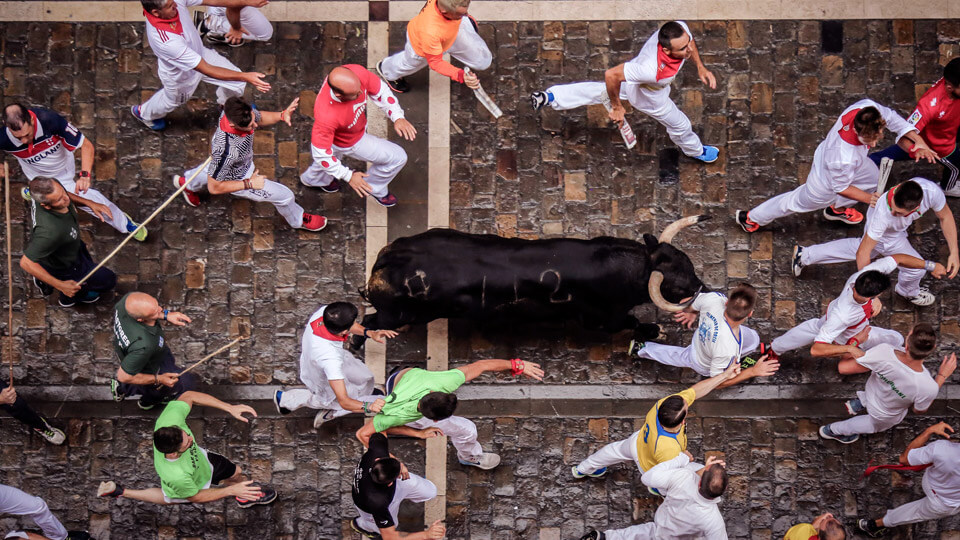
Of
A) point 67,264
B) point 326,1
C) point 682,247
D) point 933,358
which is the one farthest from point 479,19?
point 933,358

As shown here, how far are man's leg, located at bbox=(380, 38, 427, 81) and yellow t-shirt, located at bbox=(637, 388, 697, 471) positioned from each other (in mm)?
4637

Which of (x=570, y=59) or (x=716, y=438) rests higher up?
(x=570, y=59)

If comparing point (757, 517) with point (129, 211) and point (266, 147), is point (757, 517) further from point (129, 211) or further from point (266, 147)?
point (129, 211)

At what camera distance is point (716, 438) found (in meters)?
9.38

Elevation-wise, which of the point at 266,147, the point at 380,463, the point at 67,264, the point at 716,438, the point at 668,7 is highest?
the point at 668,7

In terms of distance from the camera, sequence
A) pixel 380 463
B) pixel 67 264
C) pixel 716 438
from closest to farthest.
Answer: pixel 380 463
pixel 67 264
pixel 716 438

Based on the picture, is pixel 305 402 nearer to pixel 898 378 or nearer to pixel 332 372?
pixel 332 372

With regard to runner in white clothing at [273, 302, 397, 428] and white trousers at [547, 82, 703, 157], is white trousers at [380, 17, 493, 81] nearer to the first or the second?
white trousers at [547, 82, 703, 157]

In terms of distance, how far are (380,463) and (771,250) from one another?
533 cm

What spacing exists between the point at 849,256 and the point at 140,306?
740 centimetres

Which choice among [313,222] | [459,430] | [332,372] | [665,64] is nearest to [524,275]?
[459,430]

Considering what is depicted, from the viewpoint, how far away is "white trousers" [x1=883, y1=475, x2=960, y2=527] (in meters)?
8.29

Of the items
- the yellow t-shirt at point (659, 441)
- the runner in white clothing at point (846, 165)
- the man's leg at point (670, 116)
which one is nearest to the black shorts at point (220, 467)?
the yellow t-shirt at point (659, 441)

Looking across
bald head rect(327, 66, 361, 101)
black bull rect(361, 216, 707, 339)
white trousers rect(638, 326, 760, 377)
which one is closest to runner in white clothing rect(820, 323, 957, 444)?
white trousers rect(638, 326, 760, 377)
